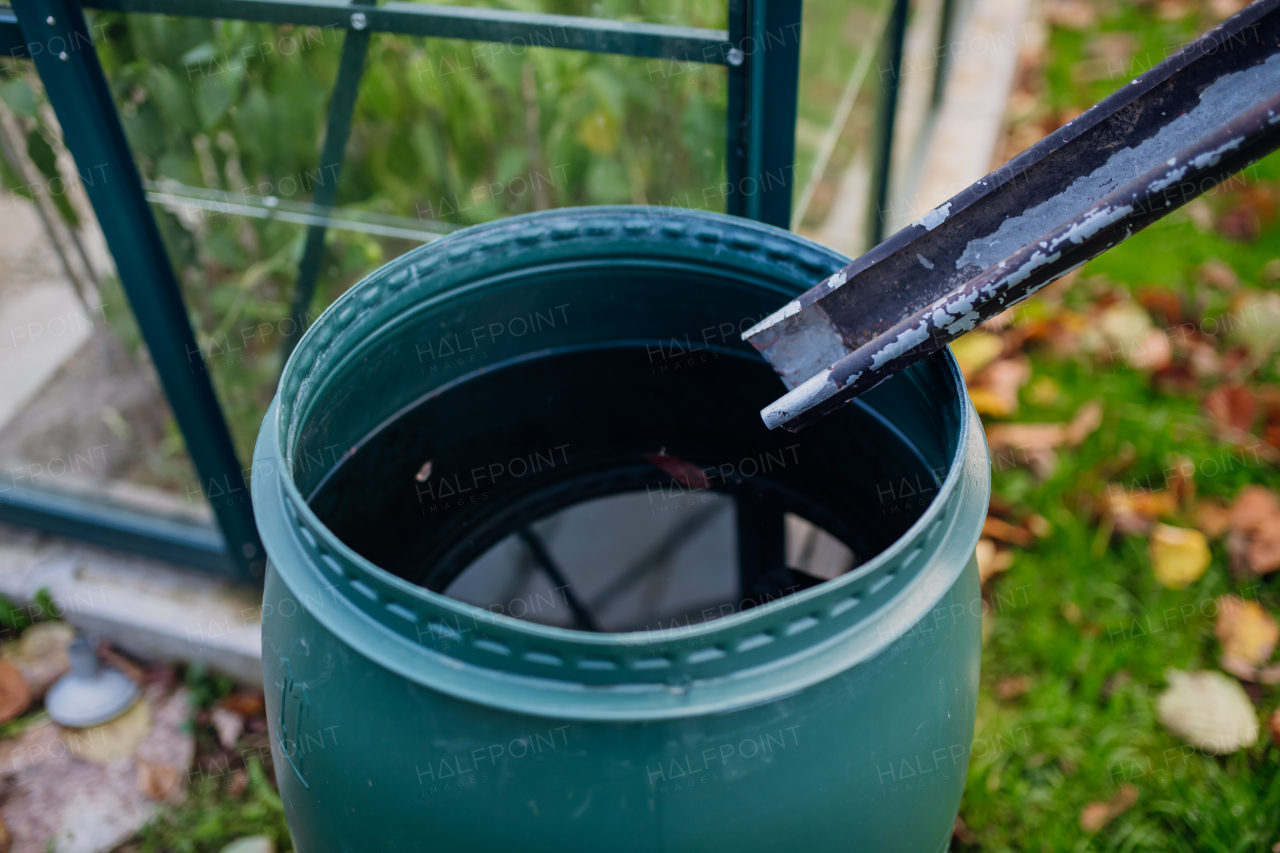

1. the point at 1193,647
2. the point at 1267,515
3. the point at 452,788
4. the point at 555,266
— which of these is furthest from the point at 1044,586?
the point at 452,788

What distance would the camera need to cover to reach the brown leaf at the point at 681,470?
1.53 m

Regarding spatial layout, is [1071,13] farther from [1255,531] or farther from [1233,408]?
[1255,531]

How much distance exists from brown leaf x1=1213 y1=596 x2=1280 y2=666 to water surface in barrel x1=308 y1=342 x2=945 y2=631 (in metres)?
0.97

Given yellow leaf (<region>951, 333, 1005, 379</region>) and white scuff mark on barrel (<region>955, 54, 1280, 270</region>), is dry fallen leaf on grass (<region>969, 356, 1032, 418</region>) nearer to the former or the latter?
yellow leaf (<region>951, 333, 1005, 379</region>)

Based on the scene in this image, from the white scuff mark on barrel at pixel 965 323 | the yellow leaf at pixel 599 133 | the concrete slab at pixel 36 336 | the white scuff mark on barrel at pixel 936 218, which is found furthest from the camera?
the concrete slab at pixel 36 336

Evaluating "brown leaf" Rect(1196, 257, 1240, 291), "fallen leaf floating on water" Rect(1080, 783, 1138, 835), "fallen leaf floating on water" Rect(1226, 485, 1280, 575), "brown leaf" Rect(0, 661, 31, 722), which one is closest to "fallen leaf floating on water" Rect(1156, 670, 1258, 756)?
"fallen leaf floating on water" Rect(1080, 783, 1138, 835)

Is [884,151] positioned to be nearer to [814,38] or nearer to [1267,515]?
[814,38]

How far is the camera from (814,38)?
1955 millimetres

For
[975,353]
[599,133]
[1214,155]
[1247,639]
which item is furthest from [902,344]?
[975,353]

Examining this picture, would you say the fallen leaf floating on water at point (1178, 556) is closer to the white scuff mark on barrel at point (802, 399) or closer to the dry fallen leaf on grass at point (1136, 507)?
the dry fallen leaf on grass at point (1136, 507)

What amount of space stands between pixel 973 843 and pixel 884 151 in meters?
1.70

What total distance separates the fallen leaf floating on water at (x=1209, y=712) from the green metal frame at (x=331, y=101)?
1.12 m

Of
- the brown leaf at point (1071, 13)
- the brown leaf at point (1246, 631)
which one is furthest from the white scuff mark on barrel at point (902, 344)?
the brown leaf at point (1071, 13)

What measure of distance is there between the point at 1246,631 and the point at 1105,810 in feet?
1.61
